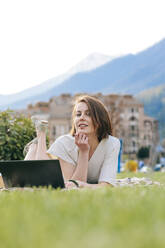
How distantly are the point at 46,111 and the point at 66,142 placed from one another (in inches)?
3263

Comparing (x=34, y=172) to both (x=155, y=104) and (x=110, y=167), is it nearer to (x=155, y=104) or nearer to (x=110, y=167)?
(x=110, y=167)

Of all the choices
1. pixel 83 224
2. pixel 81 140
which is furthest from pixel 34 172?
pixel 83 224

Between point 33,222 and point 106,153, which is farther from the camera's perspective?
point 106,153

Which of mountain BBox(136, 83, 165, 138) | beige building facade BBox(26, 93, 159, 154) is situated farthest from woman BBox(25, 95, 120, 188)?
beige building facade BBox(26, 93, 159, 154)

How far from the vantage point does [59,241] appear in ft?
4.53

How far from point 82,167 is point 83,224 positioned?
3197 mm

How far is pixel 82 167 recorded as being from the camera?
4.89 meters

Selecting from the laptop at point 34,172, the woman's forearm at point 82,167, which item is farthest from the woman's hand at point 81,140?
the laptop at point 34,172

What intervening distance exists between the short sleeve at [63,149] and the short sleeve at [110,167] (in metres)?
0.42

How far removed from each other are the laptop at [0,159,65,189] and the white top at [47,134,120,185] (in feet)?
2.78

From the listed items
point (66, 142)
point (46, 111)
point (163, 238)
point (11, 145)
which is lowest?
point (46, 111)

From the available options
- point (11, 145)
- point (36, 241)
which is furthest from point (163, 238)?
point (11, 145)

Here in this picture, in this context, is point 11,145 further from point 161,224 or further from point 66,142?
point 161,224

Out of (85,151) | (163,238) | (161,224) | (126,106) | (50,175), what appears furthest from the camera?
(126,106)
